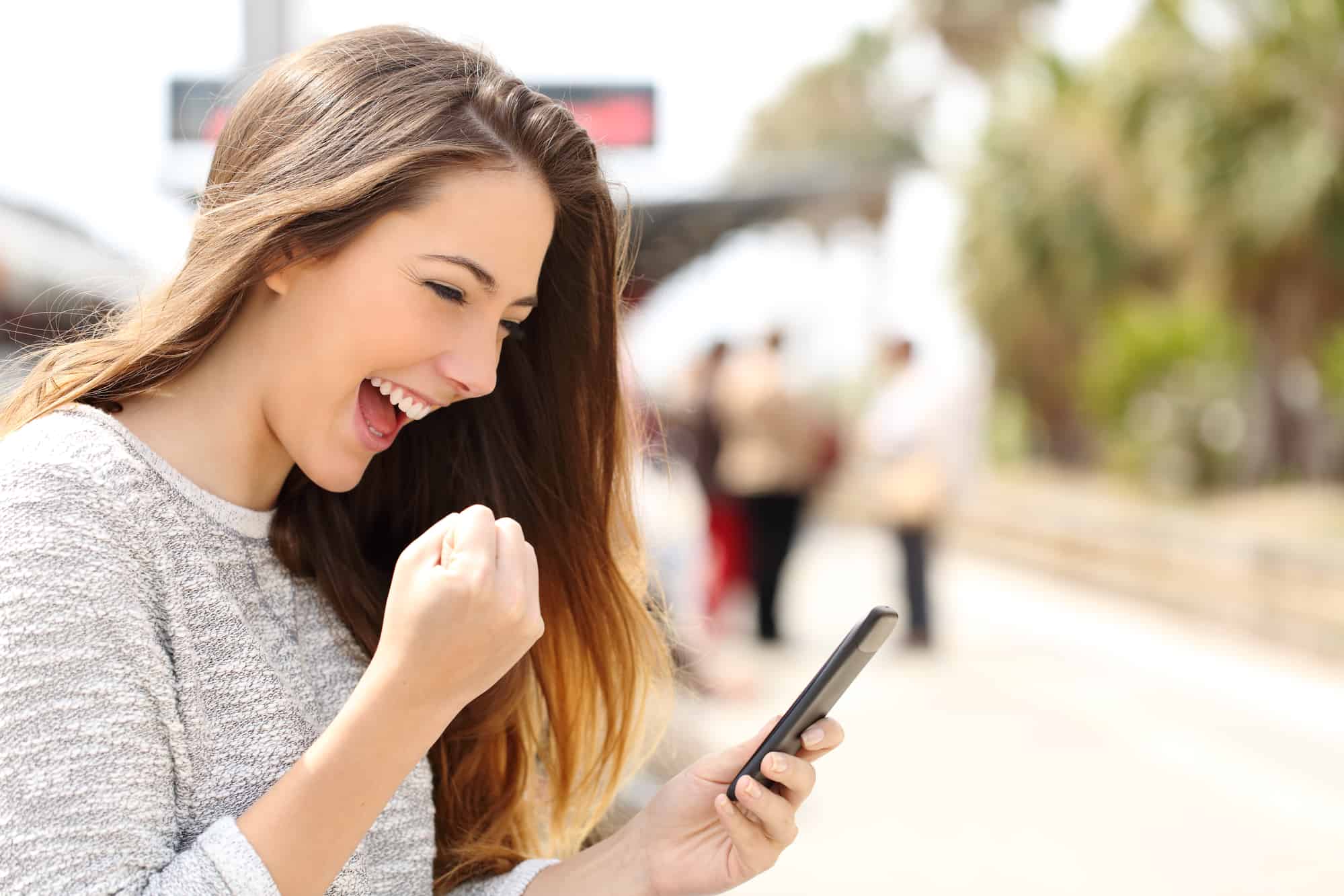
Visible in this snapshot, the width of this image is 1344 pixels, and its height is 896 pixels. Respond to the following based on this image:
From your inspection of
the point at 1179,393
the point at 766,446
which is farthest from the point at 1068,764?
the point at 1179,393

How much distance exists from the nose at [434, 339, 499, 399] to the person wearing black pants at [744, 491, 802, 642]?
573cm

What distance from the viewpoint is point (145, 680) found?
3.84 feet

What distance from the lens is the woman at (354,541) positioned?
112 centimetres

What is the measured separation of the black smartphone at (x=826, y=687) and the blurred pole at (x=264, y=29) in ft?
6.70

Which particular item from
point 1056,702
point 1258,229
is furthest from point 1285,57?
point 1056,702

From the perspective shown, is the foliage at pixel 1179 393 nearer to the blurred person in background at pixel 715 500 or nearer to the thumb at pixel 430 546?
the blurred person in background at pixel 715 500

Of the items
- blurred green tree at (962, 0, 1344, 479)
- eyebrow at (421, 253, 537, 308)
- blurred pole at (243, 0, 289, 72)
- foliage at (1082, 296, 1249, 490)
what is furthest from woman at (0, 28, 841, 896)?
foliage at (1082, 296, 1249, 490)

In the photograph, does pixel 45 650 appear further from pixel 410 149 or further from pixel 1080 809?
pixel 1080 809

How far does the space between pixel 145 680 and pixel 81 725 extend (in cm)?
8

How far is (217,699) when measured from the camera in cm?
126

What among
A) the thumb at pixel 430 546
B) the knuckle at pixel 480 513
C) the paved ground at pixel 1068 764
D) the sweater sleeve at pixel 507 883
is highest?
the knuckle at pixel 480 513

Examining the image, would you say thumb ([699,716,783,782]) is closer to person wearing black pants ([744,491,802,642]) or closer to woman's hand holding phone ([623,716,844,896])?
woman's hand holding phone ([623,716,844,896])

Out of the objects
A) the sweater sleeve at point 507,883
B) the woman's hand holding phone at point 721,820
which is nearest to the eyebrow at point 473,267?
the woman's hand holding phone at point 721,820

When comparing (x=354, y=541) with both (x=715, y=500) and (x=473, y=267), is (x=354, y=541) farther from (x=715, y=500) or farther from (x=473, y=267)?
(x=715, y=500)
